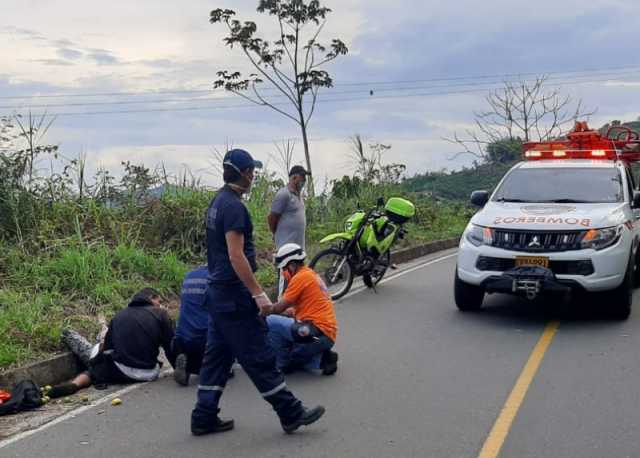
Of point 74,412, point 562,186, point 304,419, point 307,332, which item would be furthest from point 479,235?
point 74,412

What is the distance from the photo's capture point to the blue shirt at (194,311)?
7492 mm

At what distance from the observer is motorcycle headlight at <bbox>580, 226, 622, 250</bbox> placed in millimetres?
9367

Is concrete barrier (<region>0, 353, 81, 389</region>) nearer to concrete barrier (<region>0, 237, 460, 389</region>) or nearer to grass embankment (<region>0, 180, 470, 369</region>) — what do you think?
concrete barrier (<region>0, 237, 460, 389</region>)

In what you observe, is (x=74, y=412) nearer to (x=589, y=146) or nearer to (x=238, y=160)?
(x=238, y=160)

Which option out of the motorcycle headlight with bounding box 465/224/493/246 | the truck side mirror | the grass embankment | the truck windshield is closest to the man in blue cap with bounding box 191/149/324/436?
the grass embankment

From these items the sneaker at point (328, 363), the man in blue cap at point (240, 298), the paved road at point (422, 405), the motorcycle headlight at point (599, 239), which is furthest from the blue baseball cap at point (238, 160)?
the motorcycle headlight at point (599, 239)

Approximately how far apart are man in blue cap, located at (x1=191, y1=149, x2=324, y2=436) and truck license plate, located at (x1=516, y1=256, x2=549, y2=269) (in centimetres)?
423

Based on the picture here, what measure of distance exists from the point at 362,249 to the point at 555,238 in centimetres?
341

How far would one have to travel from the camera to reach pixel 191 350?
7500 mm

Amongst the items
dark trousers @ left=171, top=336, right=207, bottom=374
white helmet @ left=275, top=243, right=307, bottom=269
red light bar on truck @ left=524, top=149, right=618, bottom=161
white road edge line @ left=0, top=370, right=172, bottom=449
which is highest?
red light bar on truck @ left=524, top=149, right=618, bottom=161

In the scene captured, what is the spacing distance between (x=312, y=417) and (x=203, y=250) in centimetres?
742

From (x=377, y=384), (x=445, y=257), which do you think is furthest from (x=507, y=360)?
(x=445, y=257)

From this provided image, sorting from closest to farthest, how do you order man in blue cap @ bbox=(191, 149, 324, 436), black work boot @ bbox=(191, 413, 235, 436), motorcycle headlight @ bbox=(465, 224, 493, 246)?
man in blue cap @ bbox=(191, 149, 324, 436), black work boot @ bbox=(191, 413, 235, 436), motorcycle headlight @ bbox=(465, 224, 493, 246)

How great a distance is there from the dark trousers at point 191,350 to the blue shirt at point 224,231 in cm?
178
